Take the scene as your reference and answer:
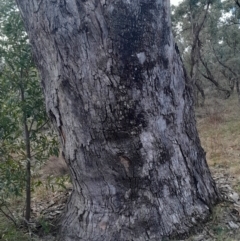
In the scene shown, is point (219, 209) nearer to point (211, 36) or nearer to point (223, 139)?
point (223, 139)

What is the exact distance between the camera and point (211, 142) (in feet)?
26.1

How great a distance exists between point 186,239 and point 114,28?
1814 mm

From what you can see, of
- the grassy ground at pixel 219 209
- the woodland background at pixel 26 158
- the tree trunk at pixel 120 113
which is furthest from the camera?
the woodland background at pixel 26 158

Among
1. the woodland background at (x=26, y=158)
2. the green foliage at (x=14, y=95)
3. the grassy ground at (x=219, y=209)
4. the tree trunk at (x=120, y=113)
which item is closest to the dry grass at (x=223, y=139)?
the grassy ground at (x=219, y=209)

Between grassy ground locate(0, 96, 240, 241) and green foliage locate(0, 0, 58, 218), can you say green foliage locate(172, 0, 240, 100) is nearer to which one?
grassy ground locate(0, 96, 240, 241)

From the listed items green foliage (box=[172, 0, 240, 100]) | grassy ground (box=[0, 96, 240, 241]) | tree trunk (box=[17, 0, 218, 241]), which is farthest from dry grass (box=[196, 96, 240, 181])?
green foliage (box=[172, 0, 240, 100])

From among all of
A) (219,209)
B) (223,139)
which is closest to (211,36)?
(223,139)

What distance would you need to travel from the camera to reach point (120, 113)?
3043 mm

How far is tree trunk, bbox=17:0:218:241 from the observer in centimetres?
296

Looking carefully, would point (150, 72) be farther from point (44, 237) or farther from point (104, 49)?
point (44, 237)

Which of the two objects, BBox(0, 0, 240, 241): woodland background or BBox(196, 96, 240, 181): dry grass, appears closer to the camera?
BBox(0, 0, 240, 241): woodland background

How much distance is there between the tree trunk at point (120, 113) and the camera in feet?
9.73

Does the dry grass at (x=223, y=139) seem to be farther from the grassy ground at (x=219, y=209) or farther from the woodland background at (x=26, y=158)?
the woodland background at (x=26, y=158)

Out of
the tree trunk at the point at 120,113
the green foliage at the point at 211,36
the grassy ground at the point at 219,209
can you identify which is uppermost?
the green foliage at the point at 211,36
